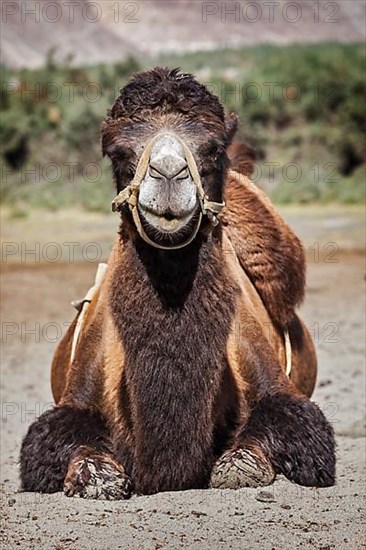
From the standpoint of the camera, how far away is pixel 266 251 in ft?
19.2

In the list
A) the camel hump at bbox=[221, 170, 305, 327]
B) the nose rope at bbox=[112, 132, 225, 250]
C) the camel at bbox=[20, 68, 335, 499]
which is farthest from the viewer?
the camel hump at bbox=[221, 170, 305, 327]

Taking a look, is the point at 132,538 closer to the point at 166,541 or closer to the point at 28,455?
the point at 166,541

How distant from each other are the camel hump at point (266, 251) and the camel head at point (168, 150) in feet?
2.45

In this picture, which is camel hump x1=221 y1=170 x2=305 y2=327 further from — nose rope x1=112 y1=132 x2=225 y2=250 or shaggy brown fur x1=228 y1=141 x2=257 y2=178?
nose rope x1=112 y1=132 x2=225 y2=250

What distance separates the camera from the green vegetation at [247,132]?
75.6ft

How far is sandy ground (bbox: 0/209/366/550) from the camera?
431cm

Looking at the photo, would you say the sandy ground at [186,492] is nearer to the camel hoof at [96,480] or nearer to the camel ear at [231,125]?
the camel hoof at [96,480]

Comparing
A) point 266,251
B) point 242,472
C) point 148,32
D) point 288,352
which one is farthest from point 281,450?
point 148,32

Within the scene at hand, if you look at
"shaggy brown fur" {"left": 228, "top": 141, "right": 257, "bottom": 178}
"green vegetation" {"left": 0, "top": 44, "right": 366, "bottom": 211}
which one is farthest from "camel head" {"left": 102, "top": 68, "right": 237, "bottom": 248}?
"green vegetation" {"left": 0, "top": 44, "right": 366, "bottom": 211}

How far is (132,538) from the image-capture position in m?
4.27

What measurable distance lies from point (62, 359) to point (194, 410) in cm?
183

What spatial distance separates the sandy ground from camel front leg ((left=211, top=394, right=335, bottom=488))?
3.0 inches

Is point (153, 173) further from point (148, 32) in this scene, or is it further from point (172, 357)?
point (148, 32)

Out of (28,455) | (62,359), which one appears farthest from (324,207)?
(28,455)
